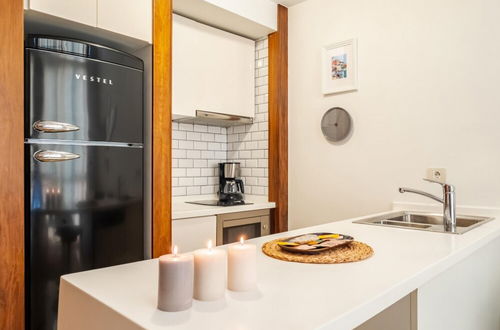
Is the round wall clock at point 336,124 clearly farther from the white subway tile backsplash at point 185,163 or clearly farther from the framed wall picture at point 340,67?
the white subway tile backsplash at point 185,163

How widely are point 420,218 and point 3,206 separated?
2184 mm

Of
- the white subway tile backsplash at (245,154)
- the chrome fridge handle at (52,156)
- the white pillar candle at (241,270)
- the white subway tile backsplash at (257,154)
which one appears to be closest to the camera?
the white pillar candle at (241,270)

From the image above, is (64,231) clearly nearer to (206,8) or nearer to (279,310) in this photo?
(279,310)

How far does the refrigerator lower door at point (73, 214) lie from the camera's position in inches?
65.3

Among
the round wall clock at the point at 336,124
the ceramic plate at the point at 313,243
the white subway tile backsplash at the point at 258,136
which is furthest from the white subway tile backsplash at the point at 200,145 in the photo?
the ceramic plate at the point at 313,243

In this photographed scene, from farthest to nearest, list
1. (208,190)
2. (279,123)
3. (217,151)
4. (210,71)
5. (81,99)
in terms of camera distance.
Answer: (217,151) → (208,190) → (279,123) → (210,71) → (81,99)

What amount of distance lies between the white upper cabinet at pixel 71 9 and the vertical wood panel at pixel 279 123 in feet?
4.89

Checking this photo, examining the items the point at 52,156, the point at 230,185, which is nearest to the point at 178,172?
the point at 230,185

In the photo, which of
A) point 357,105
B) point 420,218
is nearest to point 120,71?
point 357,105

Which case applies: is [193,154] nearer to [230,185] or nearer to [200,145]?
[200,145]

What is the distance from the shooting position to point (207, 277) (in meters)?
0.79

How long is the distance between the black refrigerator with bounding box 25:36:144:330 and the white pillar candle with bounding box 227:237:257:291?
1208mm

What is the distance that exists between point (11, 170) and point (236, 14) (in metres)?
1.85

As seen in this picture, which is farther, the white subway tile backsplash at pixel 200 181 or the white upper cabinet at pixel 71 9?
the white subway tile backsplash at pixel 200 181
